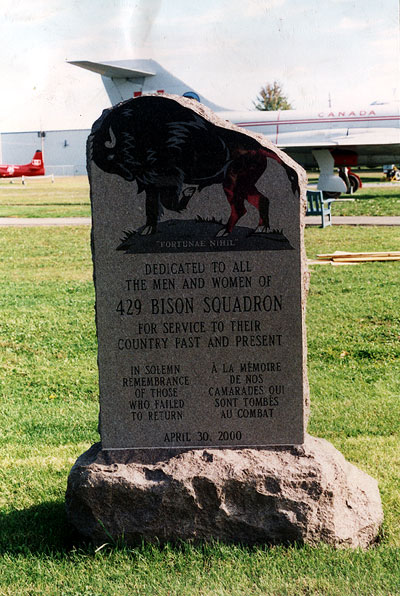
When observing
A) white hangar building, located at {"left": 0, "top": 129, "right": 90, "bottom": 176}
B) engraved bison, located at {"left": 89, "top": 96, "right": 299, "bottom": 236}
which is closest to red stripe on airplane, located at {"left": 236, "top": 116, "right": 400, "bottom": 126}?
engraved bison, located at {"left": 89, "top": 96, "right": 299, "bottom": 236}

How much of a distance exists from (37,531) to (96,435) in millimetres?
1514

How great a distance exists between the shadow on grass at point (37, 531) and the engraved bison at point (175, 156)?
1.62m

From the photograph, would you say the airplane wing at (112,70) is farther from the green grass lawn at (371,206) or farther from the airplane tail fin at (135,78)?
the green grass lawn at (371,206)

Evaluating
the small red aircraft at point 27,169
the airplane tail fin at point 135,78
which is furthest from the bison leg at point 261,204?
the small red aircraft at point 27,169

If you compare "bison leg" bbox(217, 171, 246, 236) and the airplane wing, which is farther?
the airplane wing

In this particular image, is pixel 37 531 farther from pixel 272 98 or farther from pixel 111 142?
pixel 272 98

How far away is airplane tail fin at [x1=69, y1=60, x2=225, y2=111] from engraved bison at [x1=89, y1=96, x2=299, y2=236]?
113 feet

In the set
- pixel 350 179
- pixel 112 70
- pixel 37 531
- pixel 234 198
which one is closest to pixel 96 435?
pixel 37 531

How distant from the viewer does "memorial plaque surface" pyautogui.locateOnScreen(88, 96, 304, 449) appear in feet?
11.6

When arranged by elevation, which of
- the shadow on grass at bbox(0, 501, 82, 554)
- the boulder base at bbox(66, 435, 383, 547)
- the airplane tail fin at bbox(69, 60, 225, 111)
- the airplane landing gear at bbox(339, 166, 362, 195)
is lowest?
the shadow on grass at bbox(0, 501, 82, 554)

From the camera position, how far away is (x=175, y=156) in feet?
11.7

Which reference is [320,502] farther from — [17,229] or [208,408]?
[17,229]

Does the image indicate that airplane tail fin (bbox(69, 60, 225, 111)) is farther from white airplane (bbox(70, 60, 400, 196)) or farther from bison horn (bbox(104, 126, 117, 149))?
bison horn (bbox(104, 126, 117, 149))

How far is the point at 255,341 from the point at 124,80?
1499 inches
